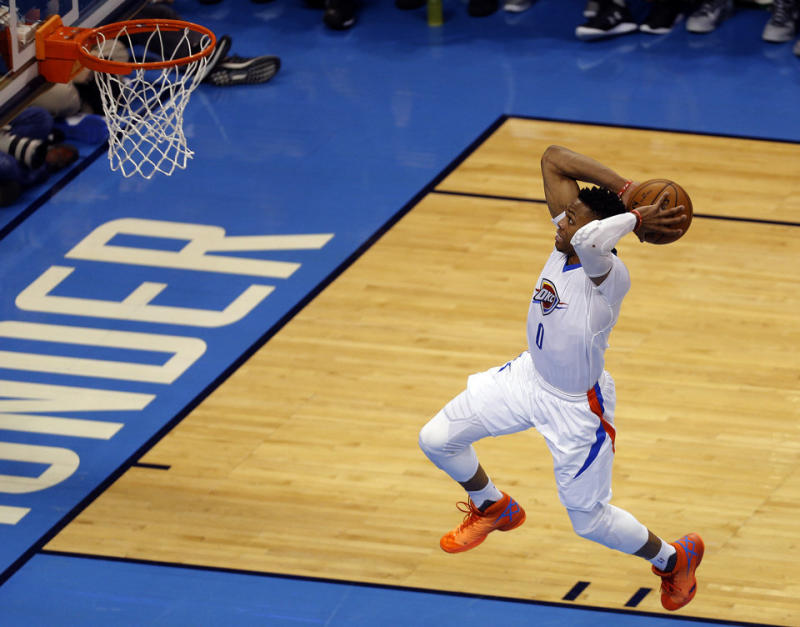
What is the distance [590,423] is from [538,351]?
388 millimetres

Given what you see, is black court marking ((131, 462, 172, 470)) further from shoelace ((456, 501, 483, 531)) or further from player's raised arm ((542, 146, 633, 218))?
player's raised arm ((542, 146, 633, 218))

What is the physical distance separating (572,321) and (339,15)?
7820 mm

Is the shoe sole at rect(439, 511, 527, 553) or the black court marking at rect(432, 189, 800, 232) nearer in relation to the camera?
the shoe sole at rect(439, 511, 527, 553)

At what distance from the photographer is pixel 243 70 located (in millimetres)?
12672

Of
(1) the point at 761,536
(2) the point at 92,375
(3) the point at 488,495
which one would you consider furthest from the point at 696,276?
(2) the point at 92,375

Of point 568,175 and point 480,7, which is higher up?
point 568,175

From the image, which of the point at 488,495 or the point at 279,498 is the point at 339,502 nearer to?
the point at 279,498

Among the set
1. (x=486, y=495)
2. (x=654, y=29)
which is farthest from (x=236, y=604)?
(x=654, y=29)

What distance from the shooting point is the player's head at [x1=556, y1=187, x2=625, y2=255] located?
6266 millimetres

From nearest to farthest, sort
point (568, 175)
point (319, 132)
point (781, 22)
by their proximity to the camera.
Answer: point (568, 175) < point (319, 132) < point (781, 22)

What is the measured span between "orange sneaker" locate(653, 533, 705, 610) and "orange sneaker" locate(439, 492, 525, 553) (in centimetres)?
73

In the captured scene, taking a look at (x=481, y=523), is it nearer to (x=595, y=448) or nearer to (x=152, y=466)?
(x=595, y=448)

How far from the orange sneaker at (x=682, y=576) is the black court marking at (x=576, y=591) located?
0.46m

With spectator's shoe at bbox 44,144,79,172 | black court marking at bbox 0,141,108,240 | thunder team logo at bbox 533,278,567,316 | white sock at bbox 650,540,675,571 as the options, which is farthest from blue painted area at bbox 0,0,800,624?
white sock at bbox 650,540,675,571
